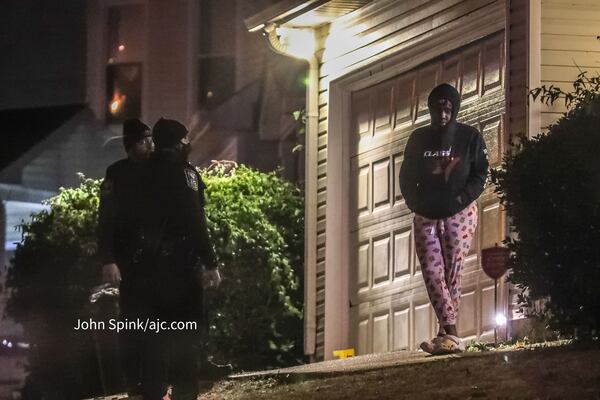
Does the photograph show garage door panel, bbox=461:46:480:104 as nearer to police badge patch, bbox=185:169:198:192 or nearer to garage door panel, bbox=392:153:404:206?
garage door panel, bbox=392:153:404:206

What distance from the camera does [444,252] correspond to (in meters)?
9.91

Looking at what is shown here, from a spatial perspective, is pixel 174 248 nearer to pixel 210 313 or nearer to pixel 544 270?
pixel 544 270

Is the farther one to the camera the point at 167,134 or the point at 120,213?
the point at 120,213

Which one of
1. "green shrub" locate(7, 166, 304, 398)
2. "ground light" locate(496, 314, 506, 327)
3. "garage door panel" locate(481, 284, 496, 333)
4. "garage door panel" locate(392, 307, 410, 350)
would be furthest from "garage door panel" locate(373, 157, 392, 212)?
"ground light" locate(496, 314, 506, 327)

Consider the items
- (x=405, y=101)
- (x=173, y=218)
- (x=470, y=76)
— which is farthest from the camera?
(x=405, y=101)

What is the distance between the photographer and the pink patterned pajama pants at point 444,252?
9797mm

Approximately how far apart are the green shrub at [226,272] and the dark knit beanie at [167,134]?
193 inches

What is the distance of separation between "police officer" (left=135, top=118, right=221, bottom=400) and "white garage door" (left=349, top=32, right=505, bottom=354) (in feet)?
9.69

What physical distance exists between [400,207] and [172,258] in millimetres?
3703

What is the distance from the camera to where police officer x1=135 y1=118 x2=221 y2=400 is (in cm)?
865

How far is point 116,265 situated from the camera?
29.3 ft

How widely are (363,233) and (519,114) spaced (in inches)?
107

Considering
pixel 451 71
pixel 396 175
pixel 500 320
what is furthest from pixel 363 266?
pixel 500 320

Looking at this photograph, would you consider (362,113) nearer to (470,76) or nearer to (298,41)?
(298,41)
